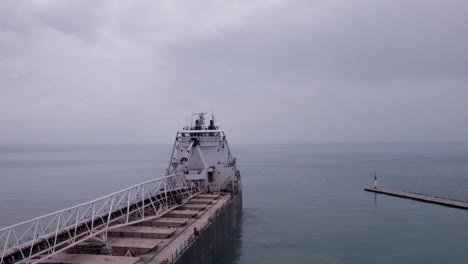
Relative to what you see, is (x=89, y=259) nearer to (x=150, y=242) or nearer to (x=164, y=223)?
(x=150, y=242)

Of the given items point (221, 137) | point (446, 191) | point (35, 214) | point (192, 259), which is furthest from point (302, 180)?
point (192, 259)

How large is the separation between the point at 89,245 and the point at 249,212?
33.1 meters

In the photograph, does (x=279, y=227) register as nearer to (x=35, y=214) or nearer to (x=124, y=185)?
(x=35, y=214)

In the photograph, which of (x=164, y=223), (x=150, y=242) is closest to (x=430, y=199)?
(x=164, y=223)

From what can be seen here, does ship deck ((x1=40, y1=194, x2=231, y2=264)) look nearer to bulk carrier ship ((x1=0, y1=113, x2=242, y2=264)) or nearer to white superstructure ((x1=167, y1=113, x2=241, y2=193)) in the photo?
bulk carrier ship ((x1=0, y1=113, x2=242, y2=264))

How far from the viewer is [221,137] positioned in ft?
163

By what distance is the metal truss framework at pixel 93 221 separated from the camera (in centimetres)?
1892

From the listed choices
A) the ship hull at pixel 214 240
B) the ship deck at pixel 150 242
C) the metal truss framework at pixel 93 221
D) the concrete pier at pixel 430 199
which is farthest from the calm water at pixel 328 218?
the metal truss framework at pixel 93 221

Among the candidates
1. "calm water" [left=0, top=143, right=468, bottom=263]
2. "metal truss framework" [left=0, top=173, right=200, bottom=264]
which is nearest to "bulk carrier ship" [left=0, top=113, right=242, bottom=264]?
"metal truss framework" [left=0, top=173, right=200, bottom=264]

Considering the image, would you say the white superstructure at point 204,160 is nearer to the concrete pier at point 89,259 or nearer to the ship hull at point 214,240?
the ship hull at point 214,240

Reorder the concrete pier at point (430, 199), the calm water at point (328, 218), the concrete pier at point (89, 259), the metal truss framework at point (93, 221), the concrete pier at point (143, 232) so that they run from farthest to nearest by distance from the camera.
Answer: the concrete pier at point (430, 199) < the calm water at point (328, 218) < the concrete pier at point (143, 232) < the metal truss framework at point (93, 221) < the concrete pier at point (89, 259)

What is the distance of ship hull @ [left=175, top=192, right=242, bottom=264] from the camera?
22684mm

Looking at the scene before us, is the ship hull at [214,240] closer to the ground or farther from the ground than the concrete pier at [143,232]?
closer to the ground

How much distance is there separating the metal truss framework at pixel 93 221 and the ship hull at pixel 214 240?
15.8 ft
